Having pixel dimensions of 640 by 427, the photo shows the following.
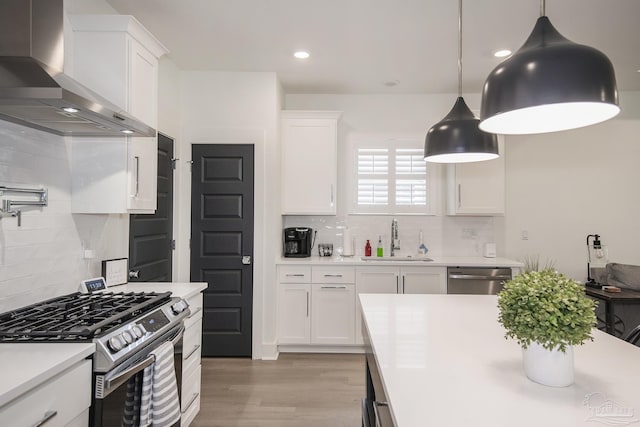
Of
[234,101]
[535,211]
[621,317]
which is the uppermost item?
[234,101]

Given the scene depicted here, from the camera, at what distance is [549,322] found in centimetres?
113

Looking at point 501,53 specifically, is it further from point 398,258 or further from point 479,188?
point 398,258

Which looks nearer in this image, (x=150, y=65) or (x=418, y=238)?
(x=150, y=65)

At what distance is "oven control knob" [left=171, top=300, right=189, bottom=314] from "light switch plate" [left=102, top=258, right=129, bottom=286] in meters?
0.71

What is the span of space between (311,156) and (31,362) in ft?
10.9

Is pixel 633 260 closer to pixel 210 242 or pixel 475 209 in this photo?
pixel 475 209

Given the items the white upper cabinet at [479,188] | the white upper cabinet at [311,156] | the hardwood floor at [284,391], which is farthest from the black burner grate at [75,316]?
the white upper cabinet at [479,188]

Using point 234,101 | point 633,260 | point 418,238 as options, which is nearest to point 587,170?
point 633,260

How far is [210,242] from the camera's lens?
3.96 meters

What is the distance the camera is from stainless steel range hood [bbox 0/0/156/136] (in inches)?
61.3

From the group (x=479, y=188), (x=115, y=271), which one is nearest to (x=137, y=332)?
(x=115, y=271)

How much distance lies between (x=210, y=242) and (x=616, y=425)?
3540 mm

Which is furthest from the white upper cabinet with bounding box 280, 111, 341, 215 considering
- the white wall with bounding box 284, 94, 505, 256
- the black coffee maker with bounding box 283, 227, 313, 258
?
the white wall with bounding box 284, 94, 505, 256

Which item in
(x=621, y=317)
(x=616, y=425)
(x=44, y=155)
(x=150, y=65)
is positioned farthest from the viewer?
(x=621, y=317)
